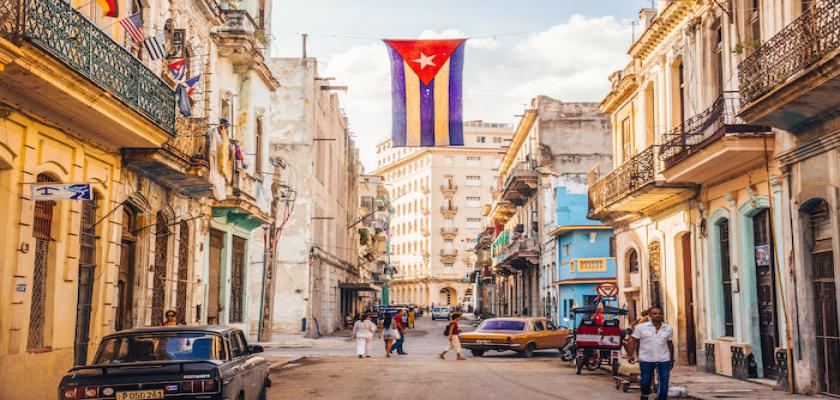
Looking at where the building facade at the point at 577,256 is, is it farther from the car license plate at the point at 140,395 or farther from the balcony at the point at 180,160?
the car license plate at the point at 140,395

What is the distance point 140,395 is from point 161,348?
1326 millimetres

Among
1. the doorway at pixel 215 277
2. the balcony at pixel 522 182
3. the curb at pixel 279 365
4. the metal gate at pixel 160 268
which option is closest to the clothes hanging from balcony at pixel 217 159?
the metal gate at pixel 160 268

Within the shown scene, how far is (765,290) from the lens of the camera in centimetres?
1808

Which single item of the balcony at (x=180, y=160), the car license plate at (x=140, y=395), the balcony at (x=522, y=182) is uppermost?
the balcony at (x=522, y=182)

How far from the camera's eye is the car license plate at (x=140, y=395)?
361 inches

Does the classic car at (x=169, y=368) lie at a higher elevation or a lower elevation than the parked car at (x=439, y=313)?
lower

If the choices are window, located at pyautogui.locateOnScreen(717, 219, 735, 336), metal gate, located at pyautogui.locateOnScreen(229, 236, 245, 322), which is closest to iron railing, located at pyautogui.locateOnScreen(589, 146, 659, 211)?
window, located at pyautogui.locateOnScreen(717, 219, 735, 336)

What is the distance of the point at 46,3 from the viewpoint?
11.3m

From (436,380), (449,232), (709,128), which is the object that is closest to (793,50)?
(709,128)

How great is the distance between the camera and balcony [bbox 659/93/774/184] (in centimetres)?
1667

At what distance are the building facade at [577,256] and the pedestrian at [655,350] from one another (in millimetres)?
26289

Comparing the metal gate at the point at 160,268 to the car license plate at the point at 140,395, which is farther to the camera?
the metal gate at the point at 160,268

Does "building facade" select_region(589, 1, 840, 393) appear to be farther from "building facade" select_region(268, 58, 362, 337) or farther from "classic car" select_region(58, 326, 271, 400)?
"building facade" select_region(268, 58, 362, 337)

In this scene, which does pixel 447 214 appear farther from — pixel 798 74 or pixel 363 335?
pixel 798 74
